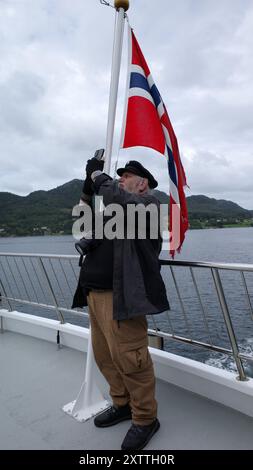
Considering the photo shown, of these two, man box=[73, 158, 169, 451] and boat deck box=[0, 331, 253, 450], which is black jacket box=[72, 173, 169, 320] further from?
boat deck box=[0, 331, 253, 450]

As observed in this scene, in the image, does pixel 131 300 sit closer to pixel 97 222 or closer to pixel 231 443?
pixel 97 222

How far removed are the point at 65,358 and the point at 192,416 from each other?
5.42 feet

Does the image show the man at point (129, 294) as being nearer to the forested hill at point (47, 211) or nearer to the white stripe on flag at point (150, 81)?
the white stripe on flag at point (150, 81)

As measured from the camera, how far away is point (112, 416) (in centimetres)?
256

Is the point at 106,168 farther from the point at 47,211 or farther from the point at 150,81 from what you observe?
the point at 47,211

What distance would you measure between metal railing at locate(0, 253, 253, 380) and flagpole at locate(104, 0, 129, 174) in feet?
3.32

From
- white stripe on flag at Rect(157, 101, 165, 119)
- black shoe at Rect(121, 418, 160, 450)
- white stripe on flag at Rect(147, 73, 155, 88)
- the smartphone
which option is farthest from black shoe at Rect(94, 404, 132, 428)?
white stripe on flag at Rect(147, 73, 155, 88)

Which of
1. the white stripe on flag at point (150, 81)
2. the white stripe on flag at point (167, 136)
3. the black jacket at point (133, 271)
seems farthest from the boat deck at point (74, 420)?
the white stripe on flag at point (150, 81)

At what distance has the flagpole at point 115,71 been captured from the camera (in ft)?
8.76

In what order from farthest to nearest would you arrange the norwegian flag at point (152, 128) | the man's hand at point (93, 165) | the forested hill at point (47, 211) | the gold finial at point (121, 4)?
1. the forested hill at point (47, 211)
2. the norwegian flag at point (152, 128)
3. the gold finial at point (121, 4)
4. the man's hand at point (93, 165)

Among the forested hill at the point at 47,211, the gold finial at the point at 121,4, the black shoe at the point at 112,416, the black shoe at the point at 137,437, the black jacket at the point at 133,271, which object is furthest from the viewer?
the forested hill at the point at 47,211

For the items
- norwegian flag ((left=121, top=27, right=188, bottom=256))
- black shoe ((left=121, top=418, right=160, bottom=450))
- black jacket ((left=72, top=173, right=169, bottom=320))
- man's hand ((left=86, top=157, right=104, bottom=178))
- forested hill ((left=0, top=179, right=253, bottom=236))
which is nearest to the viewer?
black jacket ((left=72, top=173, right=169, bottom=320))

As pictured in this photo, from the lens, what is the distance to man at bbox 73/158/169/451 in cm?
216
